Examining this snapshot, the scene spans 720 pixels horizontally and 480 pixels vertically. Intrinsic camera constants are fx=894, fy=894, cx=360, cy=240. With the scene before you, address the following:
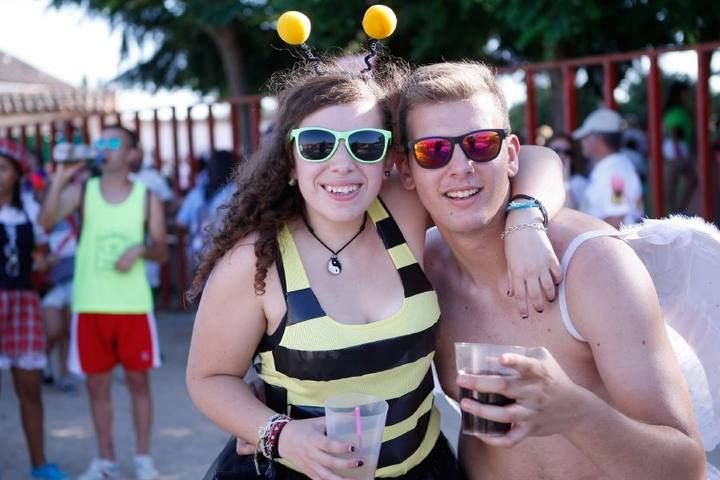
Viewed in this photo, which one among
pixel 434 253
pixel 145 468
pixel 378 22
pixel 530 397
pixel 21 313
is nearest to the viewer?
pixel 530 397

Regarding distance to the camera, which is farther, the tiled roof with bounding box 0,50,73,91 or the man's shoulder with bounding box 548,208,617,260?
the tiled roof with bounding box 0,50,73,91

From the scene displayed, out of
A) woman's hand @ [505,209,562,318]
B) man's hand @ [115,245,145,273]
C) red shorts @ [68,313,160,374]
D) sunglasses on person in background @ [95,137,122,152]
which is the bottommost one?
red shorts @ [68,313,160,374]

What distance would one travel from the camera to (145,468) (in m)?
5.48

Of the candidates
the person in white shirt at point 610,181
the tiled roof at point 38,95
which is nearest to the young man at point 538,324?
the person in white shirt at point 610,181

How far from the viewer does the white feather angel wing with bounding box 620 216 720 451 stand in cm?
256

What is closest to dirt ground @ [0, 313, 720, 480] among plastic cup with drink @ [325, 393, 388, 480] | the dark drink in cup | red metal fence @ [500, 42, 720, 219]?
red metal fence @ [500, 42, 720, 219]

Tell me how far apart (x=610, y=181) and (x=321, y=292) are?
503 centimetres

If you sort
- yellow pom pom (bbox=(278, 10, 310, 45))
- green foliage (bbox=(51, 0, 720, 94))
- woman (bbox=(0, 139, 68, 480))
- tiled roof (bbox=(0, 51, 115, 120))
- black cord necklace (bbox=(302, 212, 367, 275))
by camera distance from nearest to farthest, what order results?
black cord necklace (bbox=(302, 212, 367, 275))
yellow pom pom (bbox=(278, 10, 310, 45))
woman (bbox=(0, 139, 68, 480))
green foliage (bbox=(51, 0, 720, 94))
tiled roof (bbox=(0, 51, 115, 120))

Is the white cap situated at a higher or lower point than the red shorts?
higher

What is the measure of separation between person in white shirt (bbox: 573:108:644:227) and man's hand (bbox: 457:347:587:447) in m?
5.33

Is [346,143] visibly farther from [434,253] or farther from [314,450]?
[314,450]

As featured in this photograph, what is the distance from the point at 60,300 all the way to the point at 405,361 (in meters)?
5.49

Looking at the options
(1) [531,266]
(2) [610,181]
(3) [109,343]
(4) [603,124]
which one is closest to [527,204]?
(1) [531,266]

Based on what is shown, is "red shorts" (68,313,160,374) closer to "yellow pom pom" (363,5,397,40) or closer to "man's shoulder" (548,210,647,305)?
"yellow pom pom" (363,5,397,40)
